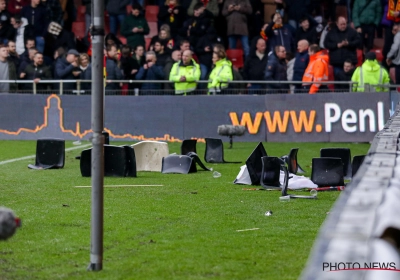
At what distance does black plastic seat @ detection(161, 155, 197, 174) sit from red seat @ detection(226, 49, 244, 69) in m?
11.8

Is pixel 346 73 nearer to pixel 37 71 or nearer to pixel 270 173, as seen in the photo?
pixel 37 71

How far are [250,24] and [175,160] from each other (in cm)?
1282

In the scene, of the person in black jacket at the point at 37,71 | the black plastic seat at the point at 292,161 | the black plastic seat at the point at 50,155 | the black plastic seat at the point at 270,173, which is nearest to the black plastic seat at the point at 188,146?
the black plastic seat at the point at 50,155

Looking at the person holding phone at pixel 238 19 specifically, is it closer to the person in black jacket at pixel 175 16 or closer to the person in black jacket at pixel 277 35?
the person in black jacket at pixel 277 35

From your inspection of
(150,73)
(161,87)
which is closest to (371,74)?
(161,87)

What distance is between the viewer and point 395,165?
22.6 feet

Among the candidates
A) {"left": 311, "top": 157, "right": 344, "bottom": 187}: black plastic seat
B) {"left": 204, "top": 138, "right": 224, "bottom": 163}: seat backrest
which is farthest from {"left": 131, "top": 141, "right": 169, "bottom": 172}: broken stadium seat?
{"left": 311, "top": 157, "right": 344, "bottom": 187}: black plastic seat

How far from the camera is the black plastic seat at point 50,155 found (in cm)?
1672

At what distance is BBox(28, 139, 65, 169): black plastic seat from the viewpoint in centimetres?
1672

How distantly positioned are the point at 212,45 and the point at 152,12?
4658 mm

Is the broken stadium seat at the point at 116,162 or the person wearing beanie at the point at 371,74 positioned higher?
the person wearing beanie at the point at 371,74

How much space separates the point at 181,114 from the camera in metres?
24.2

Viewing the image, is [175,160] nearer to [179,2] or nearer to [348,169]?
[348,169]

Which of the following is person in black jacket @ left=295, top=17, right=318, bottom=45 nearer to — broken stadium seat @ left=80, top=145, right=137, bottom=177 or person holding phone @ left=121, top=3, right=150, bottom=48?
person holding phone @ left=121, top=3, right=150, bottom=48
